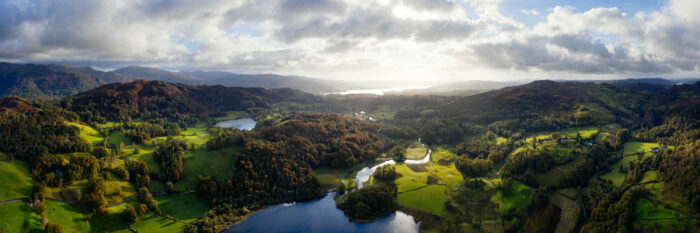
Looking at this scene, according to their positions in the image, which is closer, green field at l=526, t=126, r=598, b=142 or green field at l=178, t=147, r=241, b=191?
green field at l=178, t=147, r=241, b=191

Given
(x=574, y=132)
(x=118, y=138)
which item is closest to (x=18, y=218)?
(x=118, y=138)

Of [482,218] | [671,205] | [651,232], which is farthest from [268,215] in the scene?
[671,205]

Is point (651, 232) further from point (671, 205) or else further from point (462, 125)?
point (462, 125)

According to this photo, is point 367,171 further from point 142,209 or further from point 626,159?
point 626,159

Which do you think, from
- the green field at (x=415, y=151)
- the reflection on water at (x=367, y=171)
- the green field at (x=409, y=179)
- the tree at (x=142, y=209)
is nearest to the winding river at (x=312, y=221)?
the green field at (x=409, y=179)

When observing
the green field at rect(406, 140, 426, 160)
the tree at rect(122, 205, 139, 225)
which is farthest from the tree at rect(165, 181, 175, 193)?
the green field at rect(406, 140, 426, 160)

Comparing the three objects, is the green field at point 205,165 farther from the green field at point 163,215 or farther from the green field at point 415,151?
the green field at point 415,151

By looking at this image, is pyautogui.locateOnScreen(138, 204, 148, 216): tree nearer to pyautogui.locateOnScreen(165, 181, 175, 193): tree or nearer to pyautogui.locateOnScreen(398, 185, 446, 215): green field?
pyautogui.locateOnScreen(165, 181, 175, 193): tree
